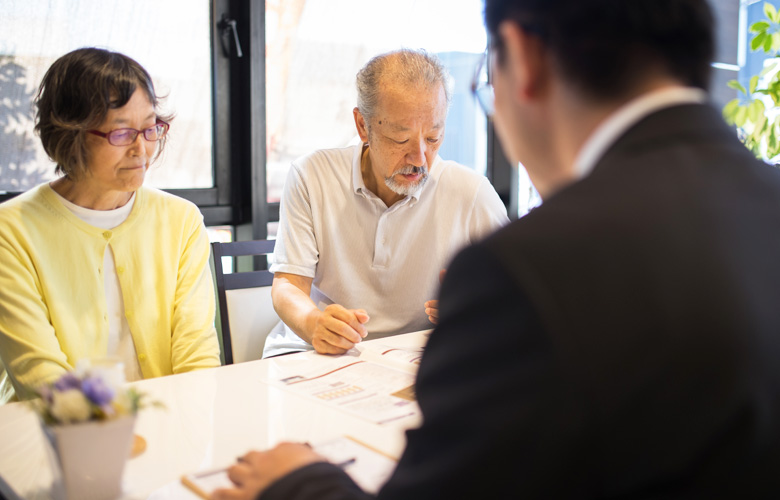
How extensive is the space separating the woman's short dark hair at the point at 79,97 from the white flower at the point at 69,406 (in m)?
1.10

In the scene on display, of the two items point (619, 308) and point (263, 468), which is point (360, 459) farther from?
point (619, 308)

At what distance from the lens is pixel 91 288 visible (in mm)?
1834

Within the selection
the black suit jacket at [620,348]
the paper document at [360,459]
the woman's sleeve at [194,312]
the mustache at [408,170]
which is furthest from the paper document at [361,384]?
the black suit jacket at [620,348]

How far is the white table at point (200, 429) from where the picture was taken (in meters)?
1.07

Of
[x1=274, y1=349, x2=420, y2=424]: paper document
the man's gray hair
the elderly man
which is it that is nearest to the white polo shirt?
the elderly man

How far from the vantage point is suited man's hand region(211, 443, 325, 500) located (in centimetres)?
83

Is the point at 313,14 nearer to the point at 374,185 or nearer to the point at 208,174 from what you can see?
the point at 208,174

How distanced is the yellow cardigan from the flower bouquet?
71cm

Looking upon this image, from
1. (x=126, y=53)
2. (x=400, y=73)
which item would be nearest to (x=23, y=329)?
(x=400, y=73)

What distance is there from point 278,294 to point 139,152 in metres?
0.56

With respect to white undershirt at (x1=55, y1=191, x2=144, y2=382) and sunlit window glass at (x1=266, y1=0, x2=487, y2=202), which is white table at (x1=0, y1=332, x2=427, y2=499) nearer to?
white undershirt at (x1=55, y1=191, x2=144, y2=382)

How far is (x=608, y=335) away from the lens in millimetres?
522

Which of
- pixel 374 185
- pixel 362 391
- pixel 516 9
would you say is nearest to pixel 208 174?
pixel 374 185

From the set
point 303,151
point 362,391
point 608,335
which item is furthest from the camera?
point 303,151
